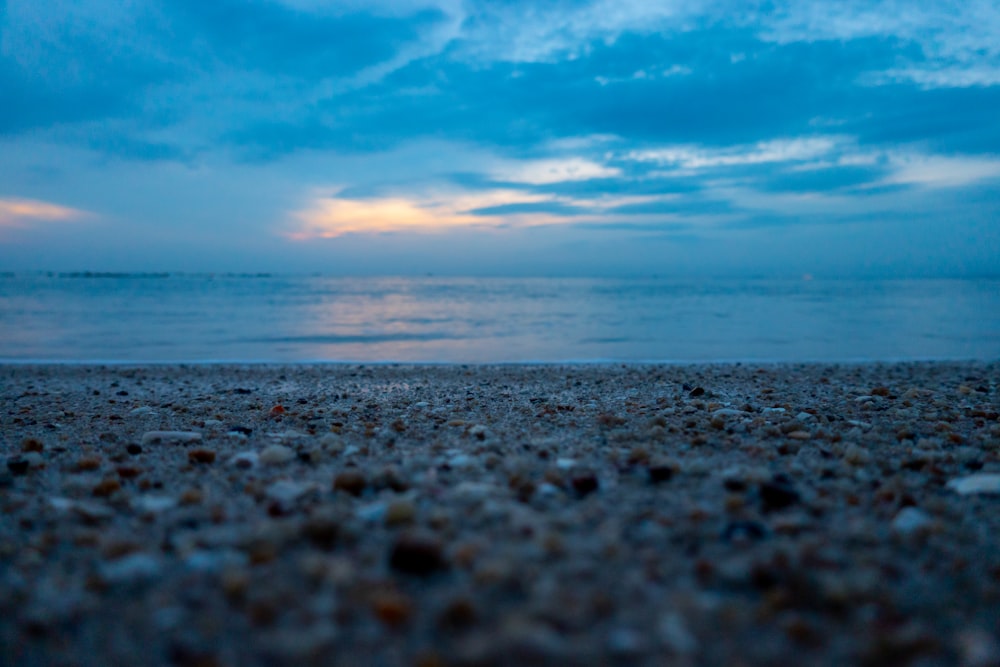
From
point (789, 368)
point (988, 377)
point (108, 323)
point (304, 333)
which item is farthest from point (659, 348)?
point (108, 323)

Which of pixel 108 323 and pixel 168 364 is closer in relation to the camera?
pixel 168 364

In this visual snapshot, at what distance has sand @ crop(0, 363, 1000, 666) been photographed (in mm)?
1575

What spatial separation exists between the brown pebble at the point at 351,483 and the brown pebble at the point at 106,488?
3.50 ft

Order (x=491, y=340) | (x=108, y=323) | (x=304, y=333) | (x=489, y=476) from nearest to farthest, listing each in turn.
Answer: (x=489, y=476), (x=491, y=340), (x=304, y=333), (x=108, y=323)

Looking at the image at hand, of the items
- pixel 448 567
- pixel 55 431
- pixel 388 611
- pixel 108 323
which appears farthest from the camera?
pixel 108 323

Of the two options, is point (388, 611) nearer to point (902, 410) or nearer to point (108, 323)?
point (902, 410)

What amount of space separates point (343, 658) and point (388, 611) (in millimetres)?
173

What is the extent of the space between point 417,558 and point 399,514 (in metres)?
0.40

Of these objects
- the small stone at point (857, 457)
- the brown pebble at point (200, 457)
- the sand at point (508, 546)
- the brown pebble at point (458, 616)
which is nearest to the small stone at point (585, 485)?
the sand at point (508, 546)

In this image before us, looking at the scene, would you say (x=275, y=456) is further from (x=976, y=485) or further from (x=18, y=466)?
(x=976, y=485)

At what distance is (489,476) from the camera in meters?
2.92

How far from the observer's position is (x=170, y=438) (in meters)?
4.01

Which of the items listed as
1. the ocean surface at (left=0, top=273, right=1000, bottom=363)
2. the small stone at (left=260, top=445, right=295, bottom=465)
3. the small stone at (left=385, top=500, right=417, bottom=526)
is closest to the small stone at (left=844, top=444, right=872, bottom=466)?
the small stone at (left=385, top=500, right=417, bottom=526)

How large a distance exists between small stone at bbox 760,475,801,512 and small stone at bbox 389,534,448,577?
143cm
